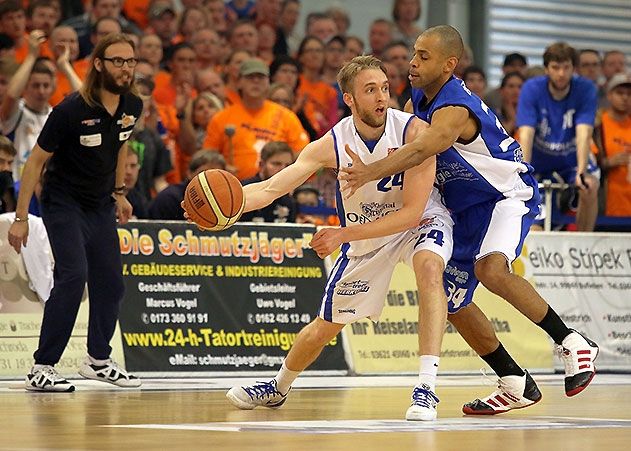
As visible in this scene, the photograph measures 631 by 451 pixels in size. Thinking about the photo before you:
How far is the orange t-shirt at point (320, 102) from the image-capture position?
15375 millimetres

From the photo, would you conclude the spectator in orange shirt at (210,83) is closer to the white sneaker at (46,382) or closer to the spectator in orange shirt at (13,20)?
the spectator in orange shirt at (13,20)

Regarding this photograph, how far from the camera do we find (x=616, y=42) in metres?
22.0

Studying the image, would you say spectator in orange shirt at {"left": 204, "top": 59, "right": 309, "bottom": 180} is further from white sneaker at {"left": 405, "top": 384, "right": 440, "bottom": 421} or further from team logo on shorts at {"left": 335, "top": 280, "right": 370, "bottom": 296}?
white sneaker at {"left": 405, "top": 384, "right": 440, "bottom": 421}

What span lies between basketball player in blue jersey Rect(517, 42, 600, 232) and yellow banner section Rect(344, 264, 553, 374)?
153 cm

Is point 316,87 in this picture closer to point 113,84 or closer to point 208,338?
point 208,338

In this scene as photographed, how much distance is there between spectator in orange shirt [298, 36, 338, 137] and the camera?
15.5m

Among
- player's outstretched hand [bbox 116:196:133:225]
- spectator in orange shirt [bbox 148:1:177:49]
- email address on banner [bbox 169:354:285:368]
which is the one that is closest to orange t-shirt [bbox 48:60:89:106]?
spectator in orange shirt [bbox 148:1:177:49]

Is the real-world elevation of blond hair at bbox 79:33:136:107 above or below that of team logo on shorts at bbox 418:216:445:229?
above

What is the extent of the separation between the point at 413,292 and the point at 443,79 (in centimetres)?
504

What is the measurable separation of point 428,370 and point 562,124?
6.95 metres

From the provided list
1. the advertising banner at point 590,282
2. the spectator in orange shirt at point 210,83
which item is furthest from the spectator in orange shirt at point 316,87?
the advertising banner at point 590,282

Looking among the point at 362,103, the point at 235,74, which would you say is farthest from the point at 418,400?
the point at 235,74

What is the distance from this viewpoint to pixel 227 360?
37.4ft

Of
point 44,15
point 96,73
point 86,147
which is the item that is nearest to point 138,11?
point 44,15
